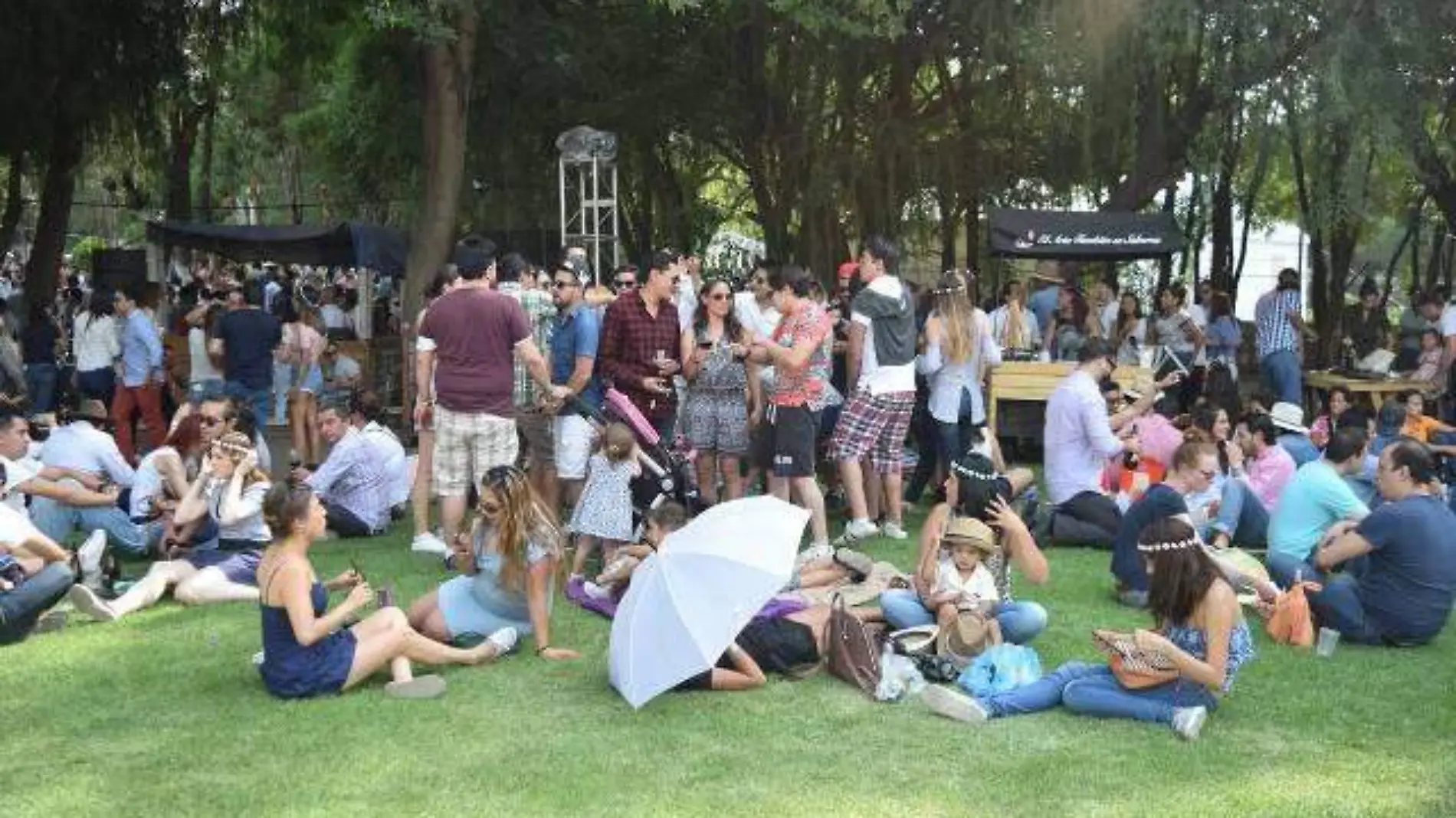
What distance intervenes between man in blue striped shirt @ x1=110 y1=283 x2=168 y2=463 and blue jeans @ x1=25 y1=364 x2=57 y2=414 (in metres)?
2.37

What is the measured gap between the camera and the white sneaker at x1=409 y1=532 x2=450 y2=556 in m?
9.23

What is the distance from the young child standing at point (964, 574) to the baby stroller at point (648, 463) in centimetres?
182

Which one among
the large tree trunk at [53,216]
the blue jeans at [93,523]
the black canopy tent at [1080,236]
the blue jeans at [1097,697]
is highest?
the large tree trunk at [53,216]

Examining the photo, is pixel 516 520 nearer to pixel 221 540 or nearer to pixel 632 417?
pixel 632 417

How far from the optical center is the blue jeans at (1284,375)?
14.8 metres

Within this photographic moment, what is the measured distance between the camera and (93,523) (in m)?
9.28

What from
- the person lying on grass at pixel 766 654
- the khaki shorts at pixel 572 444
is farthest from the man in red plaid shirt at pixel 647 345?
the person lying on grass at pixel 766 654

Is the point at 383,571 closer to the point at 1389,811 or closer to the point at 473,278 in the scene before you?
the point at 473,278

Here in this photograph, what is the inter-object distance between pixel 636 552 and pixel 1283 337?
351 inches

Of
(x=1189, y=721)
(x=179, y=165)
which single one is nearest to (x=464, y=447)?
(x=1189, y=721)

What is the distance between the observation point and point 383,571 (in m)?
8.95

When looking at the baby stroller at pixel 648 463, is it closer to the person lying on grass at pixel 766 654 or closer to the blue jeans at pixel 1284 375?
the person lying on grass at pixel 766 654

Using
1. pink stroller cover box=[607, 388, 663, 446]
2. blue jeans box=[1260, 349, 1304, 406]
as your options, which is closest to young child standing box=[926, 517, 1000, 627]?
pink stroller cover box=[607, 388, 663, 446]

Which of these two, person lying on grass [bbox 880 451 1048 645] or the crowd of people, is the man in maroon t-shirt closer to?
the crowd of people
